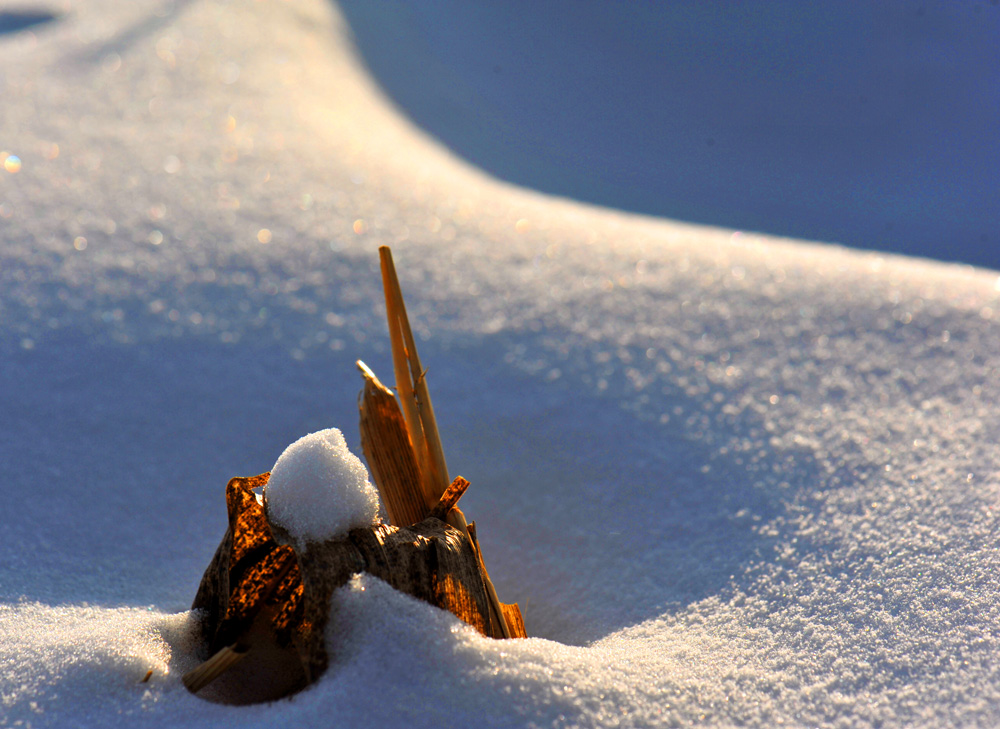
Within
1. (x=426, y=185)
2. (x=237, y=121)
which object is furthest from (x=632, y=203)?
(x=237, y=121)

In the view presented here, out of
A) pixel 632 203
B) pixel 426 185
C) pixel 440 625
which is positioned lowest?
pixel 440 625

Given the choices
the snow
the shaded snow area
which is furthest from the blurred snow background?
the snow

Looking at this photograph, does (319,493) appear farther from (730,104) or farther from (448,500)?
(730,104)

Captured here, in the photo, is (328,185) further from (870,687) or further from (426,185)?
(870,687)

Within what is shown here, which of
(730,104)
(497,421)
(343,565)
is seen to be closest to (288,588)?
(343,565)

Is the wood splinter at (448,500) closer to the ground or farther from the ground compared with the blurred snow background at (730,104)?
closer to the ground

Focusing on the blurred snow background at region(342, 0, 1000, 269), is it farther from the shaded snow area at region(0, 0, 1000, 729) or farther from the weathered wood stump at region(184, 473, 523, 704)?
the weathered wood stump at region(184, 473, 523, 704)

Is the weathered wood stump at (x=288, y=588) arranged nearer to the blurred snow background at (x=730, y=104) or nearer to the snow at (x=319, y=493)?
the snow at (x=319, y=493)

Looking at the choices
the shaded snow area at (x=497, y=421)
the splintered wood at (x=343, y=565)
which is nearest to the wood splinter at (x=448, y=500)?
the splintered wood at (x=343, y=565)
